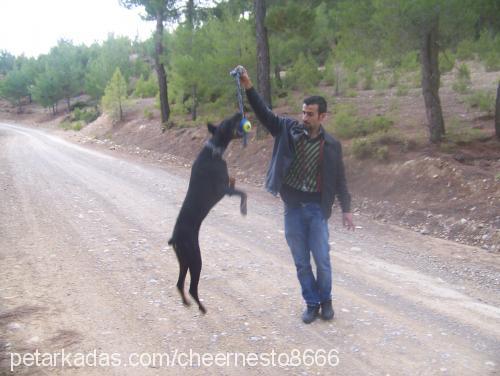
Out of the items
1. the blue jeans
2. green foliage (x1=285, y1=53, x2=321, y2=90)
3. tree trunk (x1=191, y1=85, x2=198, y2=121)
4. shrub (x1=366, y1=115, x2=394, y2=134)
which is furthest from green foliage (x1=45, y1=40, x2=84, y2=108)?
the blue jeans

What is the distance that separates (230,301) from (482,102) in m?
11.4

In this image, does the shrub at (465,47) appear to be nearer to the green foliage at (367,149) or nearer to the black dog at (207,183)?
the green foliage at (367,149)

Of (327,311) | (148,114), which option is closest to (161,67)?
(148,114)

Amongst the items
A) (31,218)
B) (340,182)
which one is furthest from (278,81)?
(340,182)

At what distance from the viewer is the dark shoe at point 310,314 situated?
477cm

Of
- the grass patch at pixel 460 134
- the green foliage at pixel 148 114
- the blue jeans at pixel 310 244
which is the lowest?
the blue jeans at pixel 310 244

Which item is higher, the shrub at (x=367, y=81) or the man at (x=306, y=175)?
the shrub at (x=367, y=81)

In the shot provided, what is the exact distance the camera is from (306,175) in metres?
4.50

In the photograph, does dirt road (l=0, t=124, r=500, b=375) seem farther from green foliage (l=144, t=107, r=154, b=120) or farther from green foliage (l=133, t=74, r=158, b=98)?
green foliage (l=133, t=74, r=158, b=98)

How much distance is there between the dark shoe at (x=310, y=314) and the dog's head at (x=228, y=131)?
2.19 meters

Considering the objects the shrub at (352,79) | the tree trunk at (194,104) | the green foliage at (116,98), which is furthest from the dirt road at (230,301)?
the green foliage at (116,98)

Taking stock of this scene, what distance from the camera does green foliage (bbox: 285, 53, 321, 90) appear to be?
19562 mm

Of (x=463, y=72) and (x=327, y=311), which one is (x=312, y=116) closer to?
(x=327, y=311)

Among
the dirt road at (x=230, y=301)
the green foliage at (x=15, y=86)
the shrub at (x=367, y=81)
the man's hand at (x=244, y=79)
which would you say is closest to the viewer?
the man's hand at (x=244, y=79)
